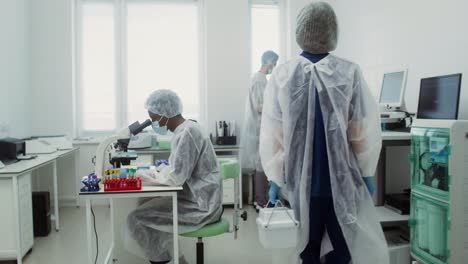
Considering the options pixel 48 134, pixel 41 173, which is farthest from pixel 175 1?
pixel 41 173

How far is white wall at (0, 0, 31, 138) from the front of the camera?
3.77 meters

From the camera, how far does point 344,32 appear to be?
4379mm

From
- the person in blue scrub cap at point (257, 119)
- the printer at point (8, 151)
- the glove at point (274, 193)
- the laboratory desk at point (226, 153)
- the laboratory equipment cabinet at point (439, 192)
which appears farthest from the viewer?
the laboratory desk at point (226, 153)

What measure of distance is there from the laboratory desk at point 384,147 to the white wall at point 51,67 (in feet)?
11.7

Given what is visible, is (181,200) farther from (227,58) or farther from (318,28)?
(227,58)

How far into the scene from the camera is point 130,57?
4.75 m

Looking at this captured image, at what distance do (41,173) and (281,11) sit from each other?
12.0 ft

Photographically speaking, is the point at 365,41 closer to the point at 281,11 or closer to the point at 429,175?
the point at 281,11

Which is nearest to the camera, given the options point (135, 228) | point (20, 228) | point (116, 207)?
point (135, 228)

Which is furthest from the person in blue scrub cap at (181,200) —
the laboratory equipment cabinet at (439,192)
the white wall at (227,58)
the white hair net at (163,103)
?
the white wall at (227,58)

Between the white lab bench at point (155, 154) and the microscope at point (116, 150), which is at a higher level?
the microscope at point (116, 150)

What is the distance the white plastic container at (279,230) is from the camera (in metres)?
1.56

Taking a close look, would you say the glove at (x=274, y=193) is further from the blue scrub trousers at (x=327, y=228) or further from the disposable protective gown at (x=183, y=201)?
the disposable protective gown at (x=183, y=201)

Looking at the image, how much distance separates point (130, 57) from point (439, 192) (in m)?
3.83
